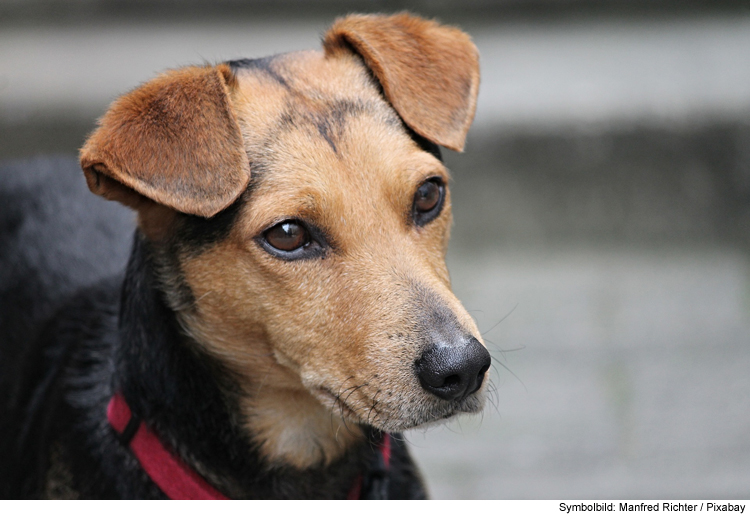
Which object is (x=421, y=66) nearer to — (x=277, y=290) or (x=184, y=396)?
(x=277, y=290)

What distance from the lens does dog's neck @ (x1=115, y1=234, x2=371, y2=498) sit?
272 cm

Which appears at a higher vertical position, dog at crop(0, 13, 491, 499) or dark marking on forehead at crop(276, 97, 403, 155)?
dark marking on forehead at crop(276, 97, 403, 155)

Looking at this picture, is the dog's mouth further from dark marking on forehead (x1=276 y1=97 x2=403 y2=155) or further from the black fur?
dark marking on forehead (x1=276 y1=97 x2=403 y2=155)

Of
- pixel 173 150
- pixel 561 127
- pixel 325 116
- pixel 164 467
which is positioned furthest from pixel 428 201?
pixel 561 127

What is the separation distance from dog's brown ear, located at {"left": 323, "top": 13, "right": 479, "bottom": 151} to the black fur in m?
0.79

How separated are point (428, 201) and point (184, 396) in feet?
3.51

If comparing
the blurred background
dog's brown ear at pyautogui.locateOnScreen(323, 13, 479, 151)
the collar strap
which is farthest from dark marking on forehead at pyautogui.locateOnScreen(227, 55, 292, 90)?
the blurred background

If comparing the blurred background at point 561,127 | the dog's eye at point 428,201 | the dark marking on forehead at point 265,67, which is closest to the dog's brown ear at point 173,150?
the dark marking on forehead at point 265,67

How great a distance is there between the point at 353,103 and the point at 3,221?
6.69 feet

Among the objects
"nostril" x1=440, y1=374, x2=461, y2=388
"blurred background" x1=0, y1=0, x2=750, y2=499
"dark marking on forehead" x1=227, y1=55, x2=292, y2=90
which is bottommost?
"blurred background" x1=0, y1=0, x2=750, y2=499

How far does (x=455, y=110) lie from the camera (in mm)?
2965

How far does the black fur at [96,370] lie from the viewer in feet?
8.99

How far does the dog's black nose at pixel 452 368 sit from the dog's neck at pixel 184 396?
773 mm
